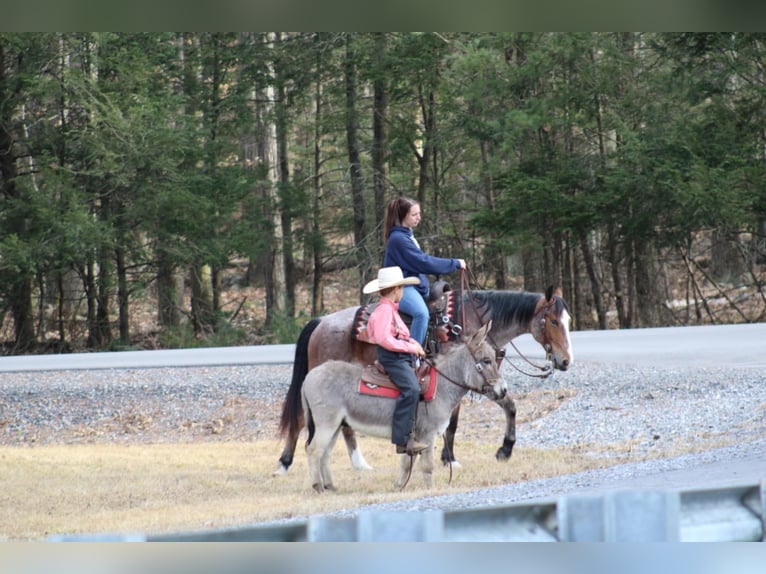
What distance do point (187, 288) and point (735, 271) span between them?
1093cm

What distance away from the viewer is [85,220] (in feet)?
54.1

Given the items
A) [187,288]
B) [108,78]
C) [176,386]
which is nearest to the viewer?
[176,386]

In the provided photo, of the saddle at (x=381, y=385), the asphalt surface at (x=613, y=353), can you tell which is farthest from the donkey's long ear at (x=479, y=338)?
the asphalt surface at (x=613, y=353)

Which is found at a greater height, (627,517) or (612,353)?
(627,517)

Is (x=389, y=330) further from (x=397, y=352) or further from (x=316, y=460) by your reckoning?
(x=316, y=460)

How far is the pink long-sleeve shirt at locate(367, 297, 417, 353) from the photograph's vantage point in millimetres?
5898

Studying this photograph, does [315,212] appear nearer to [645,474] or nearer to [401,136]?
[401,136]

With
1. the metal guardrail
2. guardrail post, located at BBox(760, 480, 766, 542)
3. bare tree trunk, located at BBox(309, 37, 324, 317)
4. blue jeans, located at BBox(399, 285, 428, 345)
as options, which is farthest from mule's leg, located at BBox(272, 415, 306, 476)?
bare tree trunk, located at BBox(309, 37, 324, 317)

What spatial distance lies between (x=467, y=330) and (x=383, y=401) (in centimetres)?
115

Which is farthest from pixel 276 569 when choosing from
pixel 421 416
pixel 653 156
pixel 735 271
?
pixel 735 271

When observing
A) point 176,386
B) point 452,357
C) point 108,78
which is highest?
point 108,78

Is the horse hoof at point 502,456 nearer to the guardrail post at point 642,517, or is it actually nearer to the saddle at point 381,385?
the saddle at point 381,385

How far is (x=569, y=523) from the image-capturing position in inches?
165

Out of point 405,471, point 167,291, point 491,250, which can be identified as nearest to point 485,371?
point 405,471
